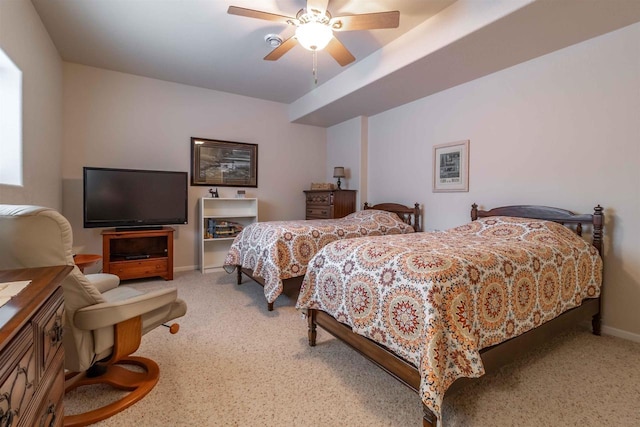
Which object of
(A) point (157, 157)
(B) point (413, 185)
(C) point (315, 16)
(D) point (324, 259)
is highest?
(C) point (315, 16)

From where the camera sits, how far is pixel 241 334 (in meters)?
2.35

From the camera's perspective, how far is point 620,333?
93.7 inches

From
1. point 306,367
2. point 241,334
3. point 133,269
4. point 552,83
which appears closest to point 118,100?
point 133,269

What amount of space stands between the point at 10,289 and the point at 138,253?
11.1 feet

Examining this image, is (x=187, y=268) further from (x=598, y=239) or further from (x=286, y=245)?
(x=598, y=239)

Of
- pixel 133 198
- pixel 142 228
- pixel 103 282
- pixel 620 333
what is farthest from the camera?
pixel 142 228

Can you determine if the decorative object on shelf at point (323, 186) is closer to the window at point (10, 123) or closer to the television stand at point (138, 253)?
the television stand at point (138, 253)

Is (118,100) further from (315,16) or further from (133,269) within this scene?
(315,16)

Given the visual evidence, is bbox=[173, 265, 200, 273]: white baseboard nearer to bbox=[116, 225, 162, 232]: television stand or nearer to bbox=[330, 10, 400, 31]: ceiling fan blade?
bbox=[116, 225, 162, 232]: television stand

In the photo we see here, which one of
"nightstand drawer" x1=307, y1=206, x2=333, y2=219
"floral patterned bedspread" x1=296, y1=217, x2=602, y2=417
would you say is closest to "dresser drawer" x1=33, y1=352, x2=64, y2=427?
"floral patterned bedspread" x1=296, y1=217, x2=602, y2=417

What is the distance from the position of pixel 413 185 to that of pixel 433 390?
3.17 meters

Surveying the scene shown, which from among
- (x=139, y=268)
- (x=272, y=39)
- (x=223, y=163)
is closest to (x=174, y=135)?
(x=223, y=163)

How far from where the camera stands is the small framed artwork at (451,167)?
3.42 m

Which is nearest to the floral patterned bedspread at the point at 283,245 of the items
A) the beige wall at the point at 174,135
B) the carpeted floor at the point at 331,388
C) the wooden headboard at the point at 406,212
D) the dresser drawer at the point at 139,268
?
the wooden headboard at the point at 406,212
